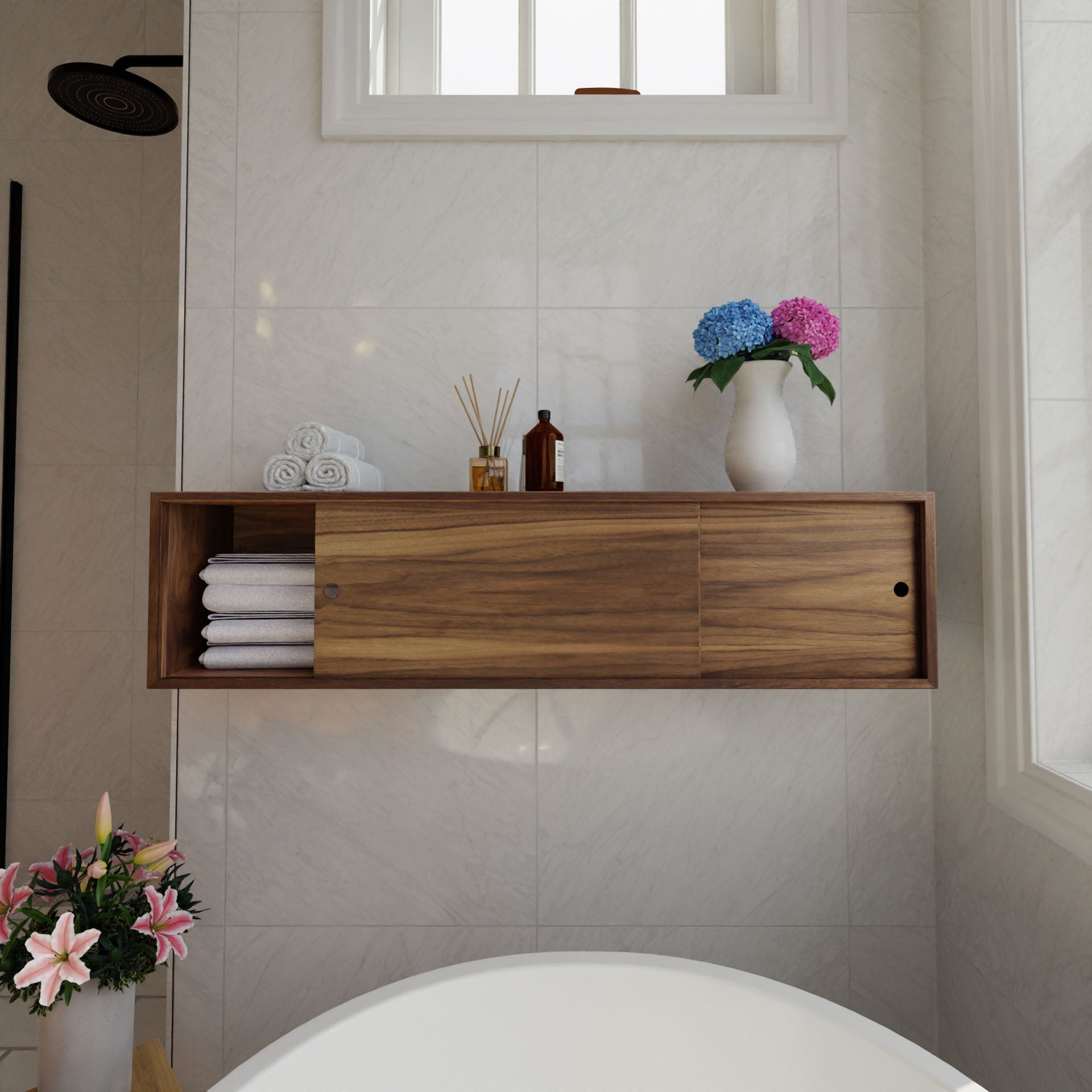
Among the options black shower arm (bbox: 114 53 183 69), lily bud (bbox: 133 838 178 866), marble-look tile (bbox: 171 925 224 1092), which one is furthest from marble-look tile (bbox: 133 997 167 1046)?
A: black shower arm (bbox: 114 53 183 69)

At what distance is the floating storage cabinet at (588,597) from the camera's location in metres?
1.08

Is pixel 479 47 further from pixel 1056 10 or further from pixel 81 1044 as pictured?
pixel 81 1044

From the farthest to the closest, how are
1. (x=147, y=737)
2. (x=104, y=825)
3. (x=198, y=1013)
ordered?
(x=147, y=737)
(x=198, y=1013)
(x=104, y=825)

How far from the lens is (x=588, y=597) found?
1083 mm

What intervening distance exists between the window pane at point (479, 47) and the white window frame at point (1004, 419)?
2.65 ft

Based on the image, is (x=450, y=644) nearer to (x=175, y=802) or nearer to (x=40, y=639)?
(x=175, y=802)

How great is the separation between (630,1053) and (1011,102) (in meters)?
1.46

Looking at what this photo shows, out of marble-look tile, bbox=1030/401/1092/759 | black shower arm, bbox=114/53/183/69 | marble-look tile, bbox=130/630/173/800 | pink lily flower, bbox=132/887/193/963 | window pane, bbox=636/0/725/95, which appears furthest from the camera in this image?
marble-look tile, bbox=130/630/173/800

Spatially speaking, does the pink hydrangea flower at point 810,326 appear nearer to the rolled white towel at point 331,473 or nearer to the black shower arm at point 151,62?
the rolled white towel at point 331,473

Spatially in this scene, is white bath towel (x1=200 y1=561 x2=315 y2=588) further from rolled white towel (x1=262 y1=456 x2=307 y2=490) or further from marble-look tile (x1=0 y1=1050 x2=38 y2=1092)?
marble-look tile (x1=0 y1=1050 x2=38 y2=1092)

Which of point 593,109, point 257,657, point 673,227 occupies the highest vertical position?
point 593,109

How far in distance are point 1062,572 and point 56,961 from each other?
1401mm

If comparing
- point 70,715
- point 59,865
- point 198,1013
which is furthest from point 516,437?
point 70,715

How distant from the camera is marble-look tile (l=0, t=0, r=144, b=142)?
6.22ft
